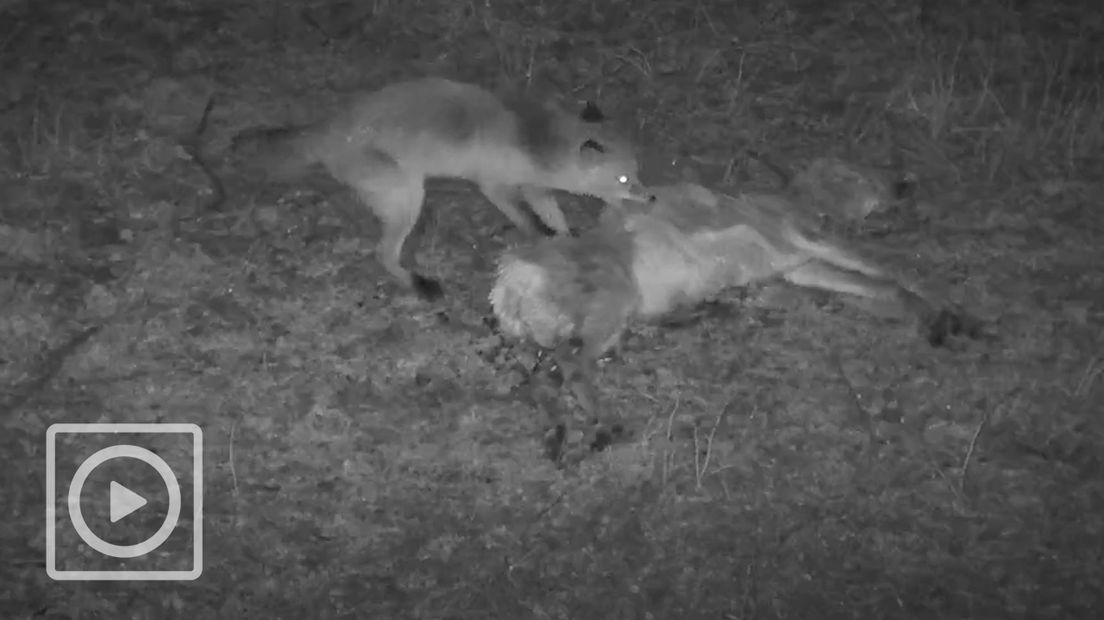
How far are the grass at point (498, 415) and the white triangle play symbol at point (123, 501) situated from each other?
0.02m

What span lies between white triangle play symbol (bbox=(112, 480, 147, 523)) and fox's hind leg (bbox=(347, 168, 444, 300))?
0.50 metres

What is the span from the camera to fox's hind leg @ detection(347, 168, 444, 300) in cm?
120

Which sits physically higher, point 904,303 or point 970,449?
point 904,303

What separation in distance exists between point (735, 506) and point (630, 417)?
202mm

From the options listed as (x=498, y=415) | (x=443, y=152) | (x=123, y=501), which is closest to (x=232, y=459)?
(x=123, y=501)

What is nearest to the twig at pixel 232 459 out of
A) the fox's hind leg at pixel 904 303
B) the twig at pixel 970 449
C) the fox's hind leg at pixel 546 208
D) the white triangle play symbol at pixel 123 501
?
the white triangle play symbol at pixel 123 501

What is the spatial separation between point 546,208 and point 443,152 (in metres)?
0.18

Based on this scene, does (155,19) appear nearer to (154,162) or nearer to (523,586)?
(154,162)

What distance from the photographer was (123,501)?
47.3 inches

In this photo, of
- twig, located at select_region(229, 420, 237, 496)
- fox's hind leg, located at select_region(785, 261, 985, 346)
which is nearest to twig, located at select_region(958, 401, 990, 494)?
fox's hind leg, located at select_region(785, 261, 985, 346)

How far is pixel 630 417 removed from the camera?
1.20 meters

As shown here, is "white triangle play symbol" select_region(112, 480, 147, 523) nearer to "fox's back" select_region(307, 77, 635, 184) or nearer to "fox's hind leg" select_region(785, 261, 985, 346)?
"fox's back" select_region(307, 77, 635, 184)

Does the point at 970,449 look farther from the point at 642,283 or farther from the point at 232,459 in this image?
the point at 232,459

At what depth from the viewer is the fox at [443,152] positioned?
121 centimetres
